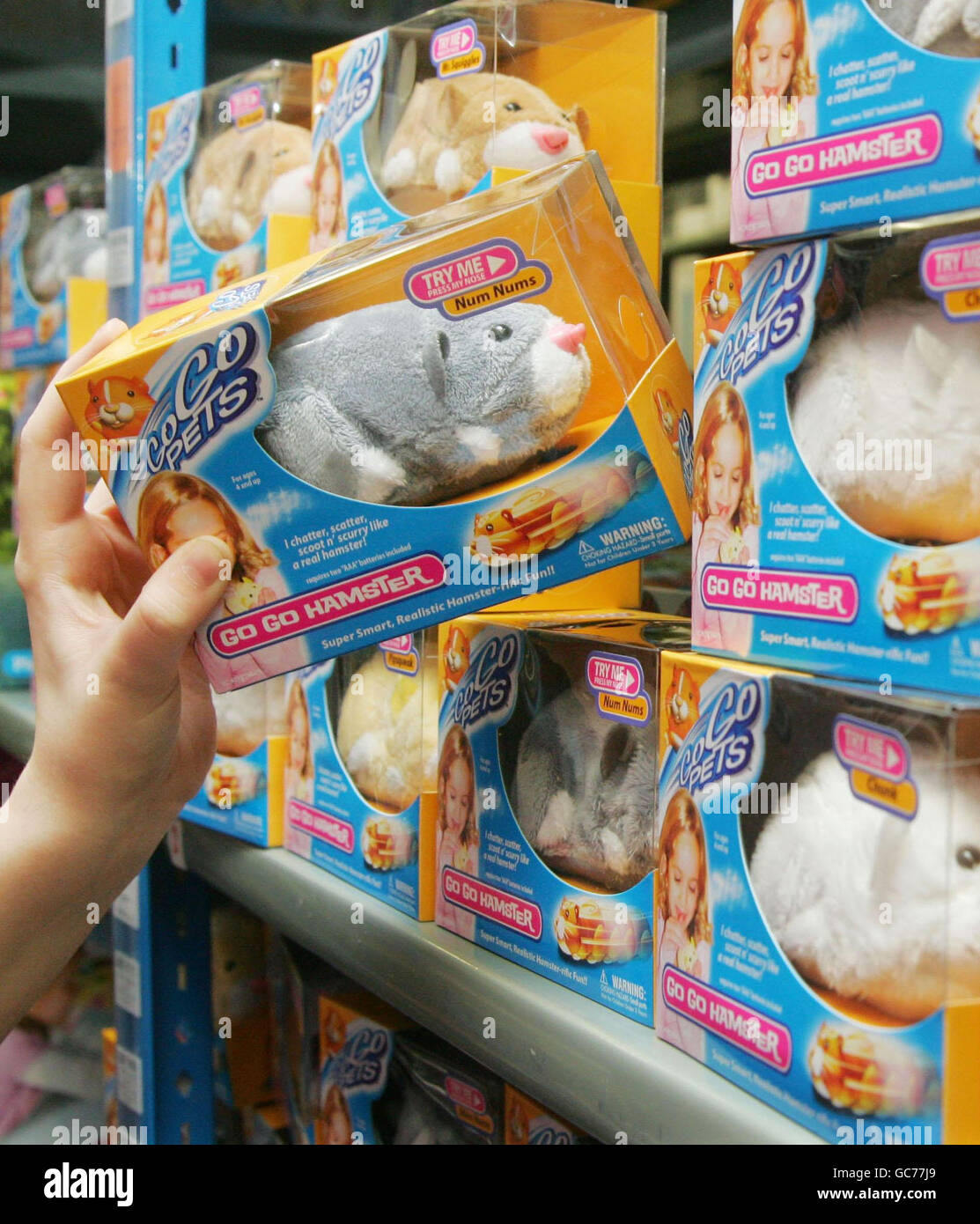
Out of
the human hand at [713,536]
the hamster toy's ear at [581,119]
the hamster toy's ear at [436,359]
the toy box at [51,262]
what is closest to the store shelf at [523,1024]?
the human hand at [713,536]

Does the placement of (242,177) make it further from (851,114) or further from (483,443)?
(851,114)

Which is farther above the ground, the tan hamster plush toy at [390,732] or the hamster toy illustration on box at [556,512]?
the hamster toy illustration on box at [556,512]

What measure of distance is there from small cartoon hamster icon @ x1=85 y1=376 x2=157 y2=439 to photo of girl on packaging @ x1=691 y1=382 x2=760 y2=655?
13.8 inches

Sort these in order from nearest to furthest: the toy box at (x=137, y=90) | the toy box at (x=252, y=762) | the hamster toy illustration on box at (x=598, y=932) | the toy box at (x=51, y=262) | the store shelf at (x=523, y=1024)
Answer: the store shelf at (x=523, y=1024), the hamster toy illustration on box at (x=598, y=932), the toy box at (x=252, y=762), the toy box at (x=137, y=90), the toy box at (x=51, y=262)

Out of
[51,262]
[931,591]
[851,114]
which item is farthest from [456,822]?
[51,262]

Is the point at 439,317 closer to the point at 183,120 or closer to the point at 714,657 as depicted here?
the point at 714,657

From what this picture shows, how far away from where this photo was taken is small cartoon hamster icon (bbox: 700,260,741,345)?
75 cm

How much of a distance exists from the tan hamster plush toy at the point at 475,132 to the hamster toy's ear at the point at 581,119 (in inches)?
0.5

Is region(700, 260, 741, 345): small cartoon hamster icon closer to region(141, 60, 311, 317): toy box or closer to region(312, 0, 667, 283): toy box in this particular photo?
region(312, 0, 667, 283): toy box

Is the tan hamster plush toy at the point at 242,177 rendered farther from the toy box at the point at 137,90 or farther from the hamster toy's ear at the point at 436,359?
the hamster toy's ear at the point at 436,359

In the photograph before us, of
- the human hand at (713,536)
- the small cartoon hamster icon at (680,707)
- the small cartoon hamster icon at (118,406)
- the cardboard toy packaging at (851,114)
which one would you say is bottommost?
the small cartoon hamster icon at (680,707)

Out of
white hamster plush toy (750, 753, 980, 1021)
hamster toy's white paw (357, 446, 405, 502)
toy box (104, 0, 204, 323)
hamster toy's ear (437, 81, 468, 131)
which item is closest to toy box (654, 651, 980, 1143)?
white hamster plush toy (750, 753, 980, 1021)

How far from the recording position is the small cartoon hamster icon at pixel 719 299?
750 mm

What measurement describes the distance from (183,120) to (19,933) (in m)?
0.92
